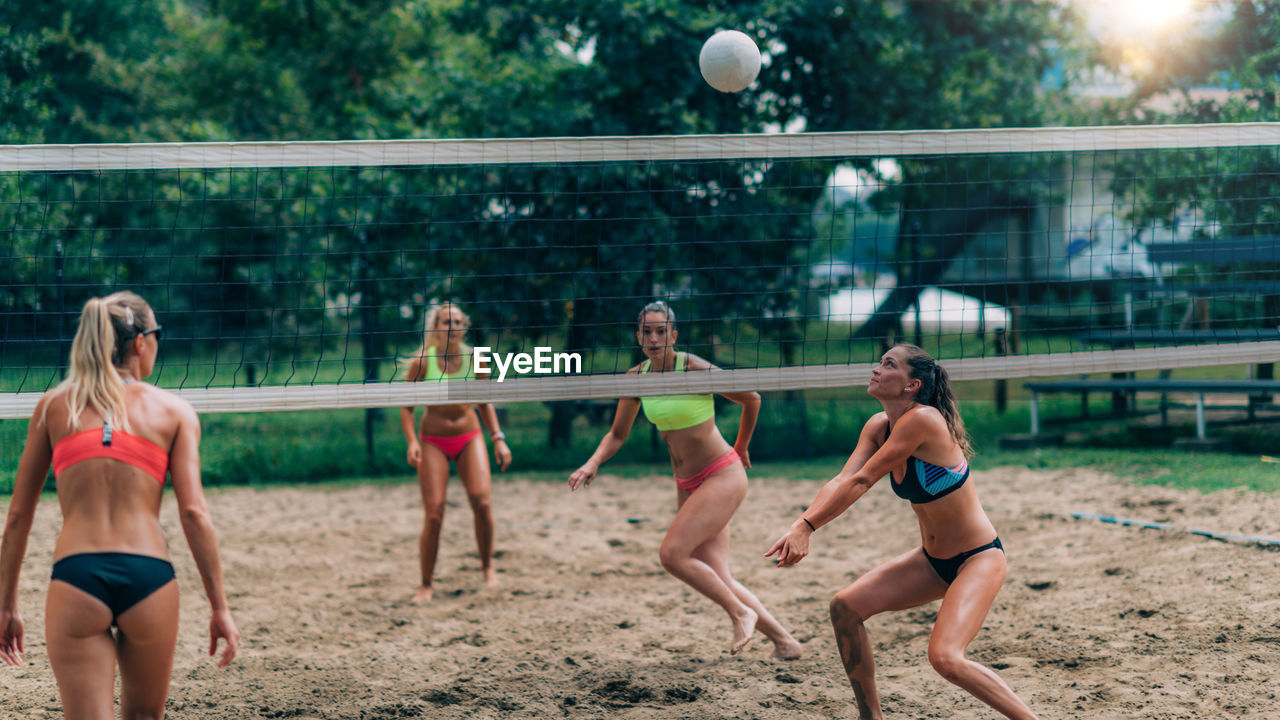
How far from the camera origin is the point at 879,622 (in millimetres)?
5188

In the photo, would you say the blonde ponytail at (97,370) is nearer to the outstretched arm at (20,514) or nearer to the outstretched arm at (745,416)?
the outstretched arm at (20,514)

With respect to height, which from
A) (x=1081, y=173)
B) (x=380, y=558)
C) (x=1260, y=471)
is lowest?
(x=380, y=558)

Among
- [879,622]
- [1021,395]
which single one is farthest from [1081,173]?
[879,622]

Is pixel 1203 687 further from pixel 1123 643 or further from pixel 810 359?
pixel 810 359

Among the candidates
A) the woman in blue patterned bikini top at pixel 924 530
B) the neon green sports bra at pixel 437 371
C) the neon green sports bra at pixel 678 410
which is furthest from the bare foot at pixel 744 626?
the neon green sports bra at pixel 437 371

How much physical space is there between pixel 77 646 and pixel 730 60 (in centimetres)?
388

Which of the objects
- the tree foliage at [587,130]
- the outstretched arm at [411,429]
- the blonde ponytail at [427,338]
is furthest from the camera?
the tree foliage at [587,130]

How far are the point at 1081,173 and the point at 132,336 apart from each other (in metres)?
14.6

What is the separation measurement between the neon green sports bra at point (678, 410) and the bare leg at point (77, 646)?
2.52 m

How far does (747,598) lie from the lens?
4500 millimetres

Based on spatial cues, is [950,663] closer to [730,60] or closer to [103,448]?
[103,448]

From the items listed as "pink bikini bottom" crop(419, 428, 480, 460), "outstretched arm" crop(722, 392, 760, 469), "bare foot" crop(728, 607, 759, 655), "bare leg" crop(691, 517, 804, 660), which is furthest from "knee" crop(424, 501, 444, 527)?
"bare foot" crop(728, 607, 759, 655)

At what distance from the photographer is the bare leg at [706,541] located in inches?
171

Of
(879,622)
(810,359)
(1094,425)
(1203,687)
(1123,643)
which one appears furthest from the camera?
(810,359)
